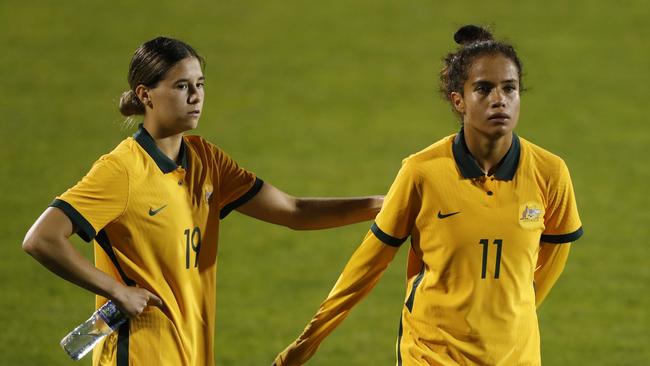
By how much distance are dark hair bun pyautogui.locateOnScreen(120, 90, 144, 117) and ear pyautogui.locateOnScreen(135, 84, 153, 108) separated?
35 mm

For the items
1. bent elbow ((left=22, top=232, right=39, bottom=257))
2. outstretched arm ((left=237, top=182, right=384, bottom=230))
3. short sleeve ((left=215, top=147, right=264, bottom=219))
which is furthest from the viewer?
outstretched arm ((left=237, top=182, right=384, bottom=230))

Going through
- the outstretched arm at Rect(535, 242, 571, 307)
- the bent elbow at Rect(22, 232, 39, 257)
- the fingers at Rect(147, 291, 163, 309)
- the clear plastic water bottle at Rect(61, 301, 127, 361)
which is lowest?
the clear plastic water bottle at Rect(61, 301, 127, 361)

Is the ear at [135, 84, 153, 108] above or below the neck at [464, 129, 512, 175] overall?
above

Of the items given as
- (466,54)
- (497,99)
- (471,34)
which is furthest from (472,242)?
(471,34)

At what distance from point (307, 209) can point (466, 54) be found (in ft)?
3.08

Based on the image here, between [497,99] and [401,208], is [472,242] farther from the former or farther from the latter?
[497,99]

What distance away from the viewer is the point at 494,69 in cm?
362

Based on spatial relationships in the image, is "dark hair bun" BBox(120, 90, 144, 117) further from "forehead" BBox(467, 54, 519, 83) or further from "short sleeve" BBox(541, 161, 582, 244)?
"short sleeve" BBox(541, 161, 582, 244)

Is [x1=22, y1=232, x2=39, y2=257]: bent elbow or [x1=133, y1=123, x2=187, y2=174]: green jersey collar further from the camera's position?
[x1=133, y1=123, x2=187, y2=174]: green jersey collar

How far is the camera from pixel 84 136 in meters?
10.8

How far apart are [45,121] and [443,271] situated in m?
8.24

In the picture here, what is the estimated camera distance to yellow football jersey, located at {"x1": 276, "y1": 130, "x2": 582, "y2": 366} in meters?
3.59

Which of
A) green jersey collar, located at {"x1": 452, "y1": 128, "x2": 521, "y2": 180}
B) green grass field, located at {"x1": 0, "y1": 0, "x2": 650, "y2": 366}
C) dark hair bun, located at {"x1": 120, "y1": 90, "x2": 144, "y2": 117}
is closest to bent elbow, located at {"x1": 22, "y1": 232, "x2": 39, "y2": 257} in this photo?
dark hair bun, located at {"x1": 120, "y1": 90, "x2": 144, "y2": 117}

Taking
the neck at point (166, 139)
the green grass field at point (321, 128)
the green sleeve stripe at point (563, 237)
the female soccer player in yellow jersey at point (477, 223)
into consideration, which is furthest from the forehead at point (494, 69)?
the green grass field at point (321, 128)
